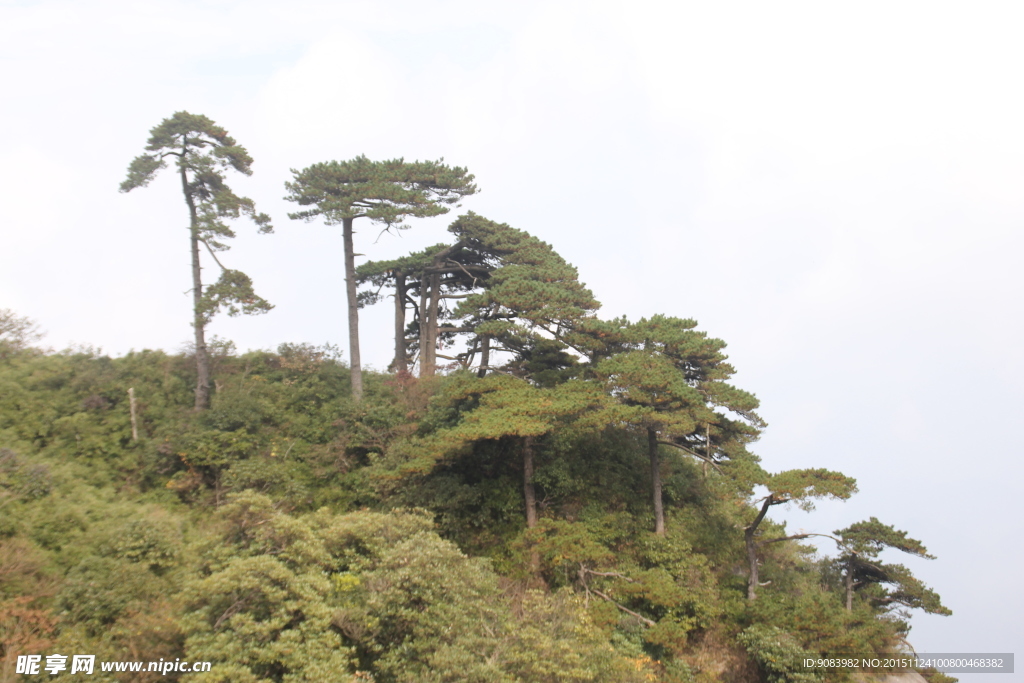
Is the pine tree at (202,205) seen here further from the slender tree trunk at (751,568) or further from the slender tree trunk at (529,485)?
the slender tree trunk at (751,568)

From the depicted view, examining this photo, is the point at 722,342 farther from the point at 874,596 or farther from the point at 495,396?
the point at 874,596

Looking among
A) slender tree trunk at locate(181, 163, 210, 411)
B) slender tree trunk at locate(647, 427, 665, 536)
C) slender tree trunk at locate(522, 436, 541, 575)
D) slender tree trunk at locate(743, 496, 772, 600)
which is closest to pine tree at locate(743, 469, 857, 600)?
slender tree trunk at locate(743, 496, 772, 600)

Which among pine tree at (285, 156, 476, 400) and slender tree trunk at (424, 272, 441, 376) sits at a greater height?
pine tree at (285, 156, 476, 400)

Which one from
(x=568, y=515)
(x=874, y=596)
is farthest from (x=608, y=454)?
(x=874, y=596)

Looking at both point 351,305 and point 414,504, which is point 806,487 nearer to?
point 414,504

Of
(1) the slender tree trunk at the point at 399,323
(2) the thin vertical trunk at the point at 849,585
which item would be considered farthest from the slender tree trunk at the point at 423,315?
(2) the thin vertical trunk at the point at 849,585

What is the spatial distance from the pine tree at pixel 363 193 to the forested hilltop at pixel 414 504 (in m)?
0.09

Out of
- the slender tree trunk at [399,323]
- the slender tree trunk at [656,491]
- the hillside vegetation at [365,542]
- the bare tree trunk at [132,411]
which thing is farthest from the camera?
the slender tree trunk at [399,323]

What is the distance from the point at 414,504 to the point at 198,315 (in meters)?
9.33

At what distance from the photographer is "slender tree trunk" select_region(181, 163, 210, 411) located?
1814 centimetres

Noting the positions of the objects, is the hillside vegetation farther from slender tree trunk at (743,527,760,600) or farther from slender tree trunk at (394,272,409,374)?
slender tree trunk at (394,272,409,374)

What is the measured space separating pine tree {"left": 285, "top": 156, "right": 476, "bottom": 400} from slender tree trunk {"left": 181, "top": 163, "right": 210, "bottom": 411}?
3.34 meters

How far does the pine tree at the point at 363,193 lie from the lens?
20.2m

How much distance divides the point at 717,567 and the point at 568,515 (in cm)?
426
